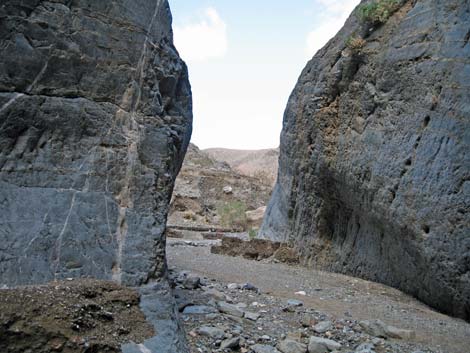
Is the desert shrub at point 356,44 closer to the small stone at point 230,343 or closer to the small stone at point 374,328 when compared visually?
the small stone at point 374,328

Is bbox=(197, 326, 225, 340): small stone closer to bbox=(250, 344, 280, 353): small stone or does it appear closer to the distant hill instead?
bbox=(250, 344, 280, 353): small stone

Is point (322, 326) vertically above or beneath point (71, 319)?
beneath

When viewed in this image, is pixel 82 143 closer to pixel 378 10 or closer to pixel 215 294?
pixel 215 294

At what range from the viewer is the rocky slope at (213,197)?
19.7 meters

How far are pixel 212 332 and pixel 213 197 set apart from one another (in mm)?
20519

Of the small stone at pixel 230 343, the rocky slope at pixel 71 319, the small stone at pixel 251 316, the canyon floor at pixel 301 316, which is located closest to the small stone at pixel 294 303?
the canyon floor at pixel 301 316

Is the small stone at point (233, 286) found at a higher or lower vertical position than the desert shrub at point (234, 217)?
higher

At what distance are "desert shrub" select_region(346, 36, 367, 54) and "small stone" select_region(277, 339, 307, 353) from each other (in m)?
5.80

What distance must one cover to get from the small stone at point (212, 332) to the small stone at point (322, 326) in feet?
2.95

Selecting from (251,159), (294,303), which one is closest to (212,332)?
(294,303)

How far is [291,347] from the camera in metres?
3.45

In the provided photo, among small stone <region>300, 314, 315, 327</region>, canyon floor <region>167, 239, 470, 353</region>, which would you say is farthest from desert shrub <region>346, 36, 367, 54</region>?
small stone <region>300, 314, 315, 327</region>

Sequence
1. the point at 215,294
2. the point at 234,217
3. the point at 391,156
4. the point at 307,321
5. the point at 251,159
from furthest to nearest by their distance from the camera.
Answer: the point at 251,159
the point at 234,217
the point at 391,156
the point at 215,294
the point at 307,321

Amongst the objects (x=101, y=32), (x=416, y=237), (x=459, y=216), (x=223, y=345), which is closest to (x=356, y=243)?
(x=416, y=237)
